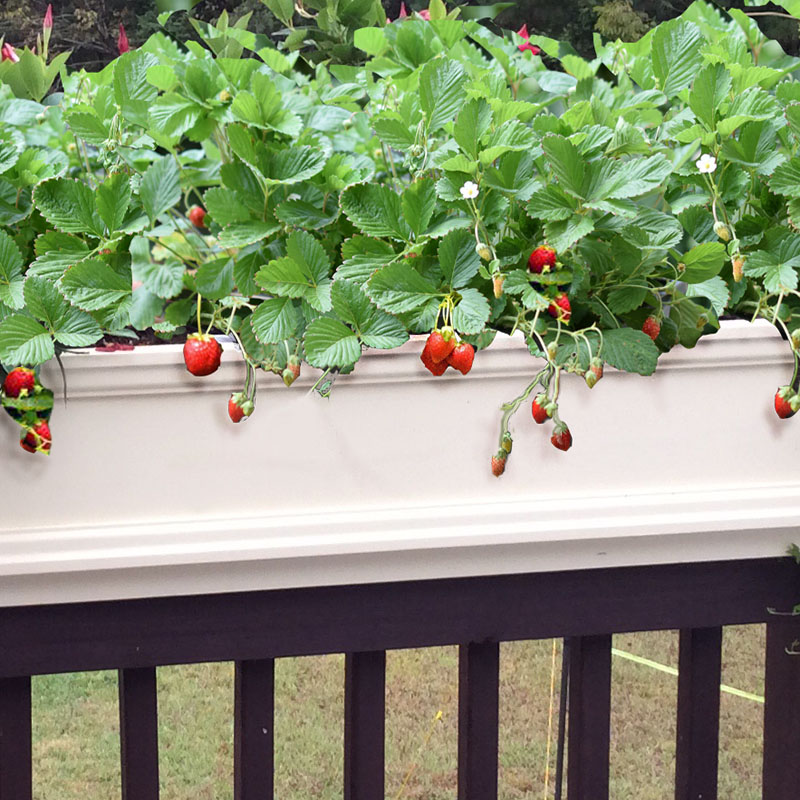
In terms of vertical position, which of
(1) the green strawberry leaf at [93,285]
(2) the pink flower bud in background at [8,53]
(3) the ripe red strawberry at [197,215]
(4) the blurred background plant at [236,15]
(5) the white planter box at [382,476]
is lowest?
(5) the white planter box at [382,476]

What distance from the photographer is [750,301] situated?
22.1 inches

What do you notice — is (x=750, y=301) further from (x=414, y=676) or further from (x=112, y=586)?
(x=414, y=676)

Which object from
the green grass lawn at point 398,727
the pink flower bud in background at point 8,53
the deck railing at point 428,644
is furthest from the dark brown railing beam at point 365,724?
the green grass lawn at point 398,727

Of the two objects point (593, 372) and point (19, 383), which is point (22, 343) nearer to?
point (19, 383)

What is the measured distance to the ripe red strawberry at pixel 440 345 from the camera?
0.46 m

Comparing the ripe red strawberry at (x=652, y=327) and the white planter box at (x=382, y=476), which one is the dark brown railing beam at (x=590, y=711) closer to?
the white planter box at (x=382, y=476)

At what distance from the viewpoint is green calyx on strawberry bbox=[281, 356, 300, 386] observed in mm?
469

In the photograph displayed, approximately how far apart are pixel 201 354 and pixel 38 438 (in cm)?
9

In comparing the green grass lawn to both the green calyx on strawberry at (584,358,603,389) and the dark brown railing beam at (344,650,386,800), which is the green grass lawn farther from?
the green calyx on strawberry at (584,358,603,389)

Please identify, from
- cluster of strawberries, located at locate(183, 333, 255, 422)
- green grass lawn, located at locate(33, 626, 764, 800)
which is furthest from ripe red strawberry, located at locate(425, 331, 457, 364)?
green grass lawn, located at locate(33, 626, 764, 800)

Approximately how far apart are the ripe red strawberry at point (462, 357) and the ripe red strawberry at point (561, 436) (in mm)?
60

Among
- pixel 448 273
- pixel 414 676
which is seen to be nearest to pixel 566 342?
pixel 448 273

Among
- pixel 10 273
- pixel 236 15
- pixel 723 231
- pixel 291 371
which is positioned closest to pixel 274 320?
pixel 291 371

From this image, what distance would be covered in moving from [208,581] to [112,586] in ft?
0.17
